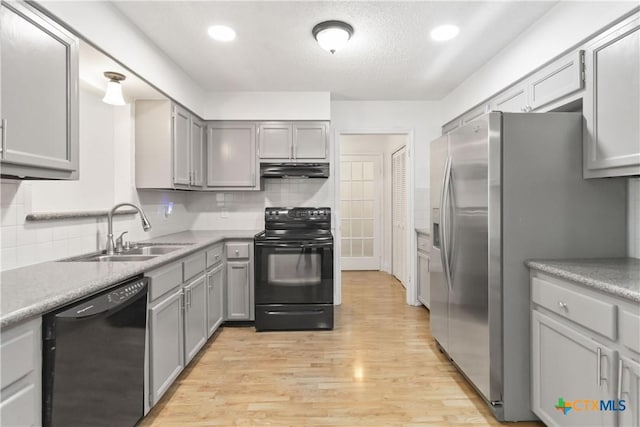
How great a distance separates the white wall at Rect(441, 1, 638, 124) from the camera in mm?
1758

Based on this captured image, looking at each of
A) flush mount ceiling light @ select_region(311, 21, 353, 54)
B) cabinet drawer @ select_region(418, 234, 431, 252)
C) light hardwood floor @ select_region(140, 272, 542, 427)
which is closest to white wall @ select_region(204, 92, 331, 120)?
flush mount ceiling light @ select_region(311, 21, 353, 54)

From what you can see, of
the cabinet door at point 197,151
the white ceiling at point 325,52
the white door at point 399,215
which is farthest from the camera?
the white door at point 399,215

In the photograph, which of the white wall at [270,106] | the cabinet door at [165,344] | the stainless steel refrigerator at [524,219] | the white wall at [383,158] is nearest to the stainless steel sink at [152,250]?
the cabinet door at [165,344]

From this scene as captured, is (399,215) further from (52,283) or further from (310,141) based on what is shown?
(52,283)

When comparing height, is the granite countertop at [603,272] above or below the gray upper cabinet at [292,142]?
below

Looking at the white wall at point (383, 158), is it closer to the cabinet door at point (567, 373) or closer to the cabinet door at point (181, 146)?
the cabinet door at point (181, 146)

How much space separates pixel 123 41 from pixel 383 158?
4.56m

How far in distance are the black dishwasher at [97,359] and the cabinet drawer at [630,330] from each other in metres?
2.14

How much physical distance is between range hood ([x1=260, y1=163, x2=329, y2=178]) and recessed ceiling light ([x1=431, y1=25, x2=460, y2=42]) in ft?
5.39

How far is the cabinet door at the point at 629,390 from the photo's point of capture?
1.24m

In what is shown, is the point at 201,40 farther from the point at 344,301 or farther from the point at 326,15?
the point at 344,301

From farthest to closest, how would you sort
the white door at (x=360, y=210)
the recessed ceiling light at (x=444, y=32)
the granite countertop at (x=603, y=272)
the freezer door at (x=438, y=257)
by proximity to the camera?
the white door at (x=360, y=210) < the freezer door at (x=438, y=257) < the recessed ceiling light at (x=444, y=32) < the granite countertop at (x=603, y=272)

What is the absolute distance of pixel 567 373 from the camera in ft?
5.12

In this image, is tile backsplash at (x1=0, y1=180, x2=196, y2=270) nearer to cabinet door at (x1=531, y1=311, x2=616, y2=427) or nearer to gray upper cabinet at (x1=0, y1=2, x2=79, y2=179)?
gray upper cabinet at (x1=0, y1=2, x2=79, y2=179)
